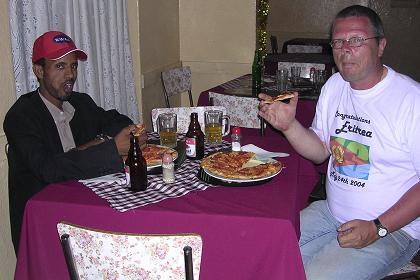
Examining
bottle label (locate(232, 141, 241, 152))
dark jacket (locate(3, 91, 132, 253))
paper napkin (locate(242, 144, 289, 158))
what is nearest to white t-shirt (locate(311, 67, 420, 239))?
paper napkin (locate(242, 144, 289, 158))

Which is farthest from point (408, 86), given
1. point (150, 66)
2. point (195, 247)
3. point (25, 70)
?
point (150, 66)

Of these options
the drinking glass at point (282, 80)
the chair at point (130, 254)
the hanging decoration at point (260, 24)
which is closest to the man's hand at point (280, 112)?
the chair at point (130, 254)

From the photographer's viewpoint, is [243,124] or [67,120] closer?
[67,120]

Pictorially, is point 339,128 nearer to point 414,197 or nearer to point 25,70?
point 414,197

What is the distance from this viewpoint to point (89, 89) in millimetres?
3092

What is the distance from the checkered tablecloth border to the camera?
1557 millimetres

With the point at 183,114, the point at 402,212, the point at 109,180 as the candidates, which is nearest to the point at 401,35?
the point at 183,114

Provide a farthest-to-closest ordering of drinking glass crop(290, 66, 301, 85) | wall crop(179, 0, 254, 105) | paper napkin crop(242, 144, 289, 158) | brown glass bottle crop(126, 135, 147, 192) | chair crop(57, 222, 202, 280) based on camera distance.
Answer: wall crop(179, 0, 254, 105)
drinking glass crop(290, 66, 301, 85)
paper napkin crop(242, 144, 289, 158)
brown glass bottle crop(126, 135, 147, 192)
chair crop(57, 222, 202, 280)

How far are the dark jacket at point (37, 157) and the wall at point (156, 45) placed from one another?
2.07m

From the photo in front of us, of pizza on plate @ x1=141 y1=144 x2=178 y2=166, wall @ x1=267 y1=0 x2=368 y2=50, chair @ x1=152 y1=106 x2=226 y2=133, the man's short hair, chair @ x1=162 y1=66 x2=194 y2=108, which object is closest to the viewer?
the man's short hair

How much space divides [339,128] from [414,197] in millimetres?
383

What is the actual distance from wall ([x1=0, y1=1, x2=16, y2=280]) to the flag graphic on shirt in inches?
57.3

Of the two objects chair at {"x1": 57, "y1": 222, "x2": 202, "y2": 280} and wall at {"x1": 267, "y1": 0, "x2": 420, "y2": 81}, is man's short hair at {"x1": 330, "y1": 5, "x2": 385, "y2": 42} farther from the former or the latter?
wall at {"x1": 267, "y1": 0, "x2": 420, "y2": 81}

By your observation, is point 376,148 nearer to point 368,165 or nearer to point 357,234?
point 368,165
